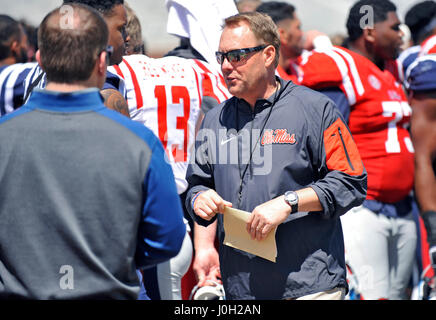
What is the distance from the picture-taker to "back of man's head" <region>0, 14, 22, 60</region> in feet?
17.4

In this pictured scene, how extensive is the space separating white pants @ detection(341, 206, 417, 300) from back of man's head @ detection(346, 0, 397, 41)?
1.34 m

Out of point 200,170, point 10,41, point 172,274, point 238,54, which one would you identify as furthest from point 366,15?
point 10,41

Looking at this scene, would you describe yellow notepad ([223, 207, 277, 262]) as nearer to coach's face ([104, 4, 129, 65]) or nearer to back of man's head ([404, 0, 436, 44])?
coach's face ([104, 4, 129, 65])

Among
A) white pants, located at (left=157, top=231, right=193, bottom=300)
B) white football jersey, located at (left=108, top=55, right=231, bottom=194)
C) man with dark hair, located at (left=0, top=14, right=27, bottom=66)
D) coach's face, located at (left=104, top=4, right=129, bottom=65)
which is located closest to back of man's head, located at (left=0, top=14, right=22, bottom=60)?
man with dark hair, located at (left=0, top=14, right=27, bottom=66)

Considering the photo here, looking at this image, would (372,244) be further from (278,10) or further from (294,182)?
(278,10)

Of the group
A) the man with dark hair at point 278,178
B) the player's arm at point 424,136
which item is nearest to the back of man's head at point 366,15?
the player's arm at point 424,136

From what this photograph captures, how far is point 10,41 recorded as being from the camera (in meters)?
5.33

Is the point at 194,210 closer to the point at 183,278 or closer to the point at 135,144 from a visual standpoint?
the point at 135,144

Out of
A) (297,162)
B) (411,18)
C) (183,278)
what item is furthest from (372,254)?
(411,18)

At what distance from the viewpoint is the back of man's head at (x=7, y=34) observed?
529 cm

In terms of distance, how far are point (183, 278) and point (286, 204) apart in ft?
5.10

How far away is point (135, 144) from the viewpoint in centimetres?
215

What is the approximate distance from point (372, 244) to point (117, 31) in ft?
7.24

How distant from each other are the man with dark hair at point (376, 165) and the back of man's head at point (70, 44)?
2.41 metres
